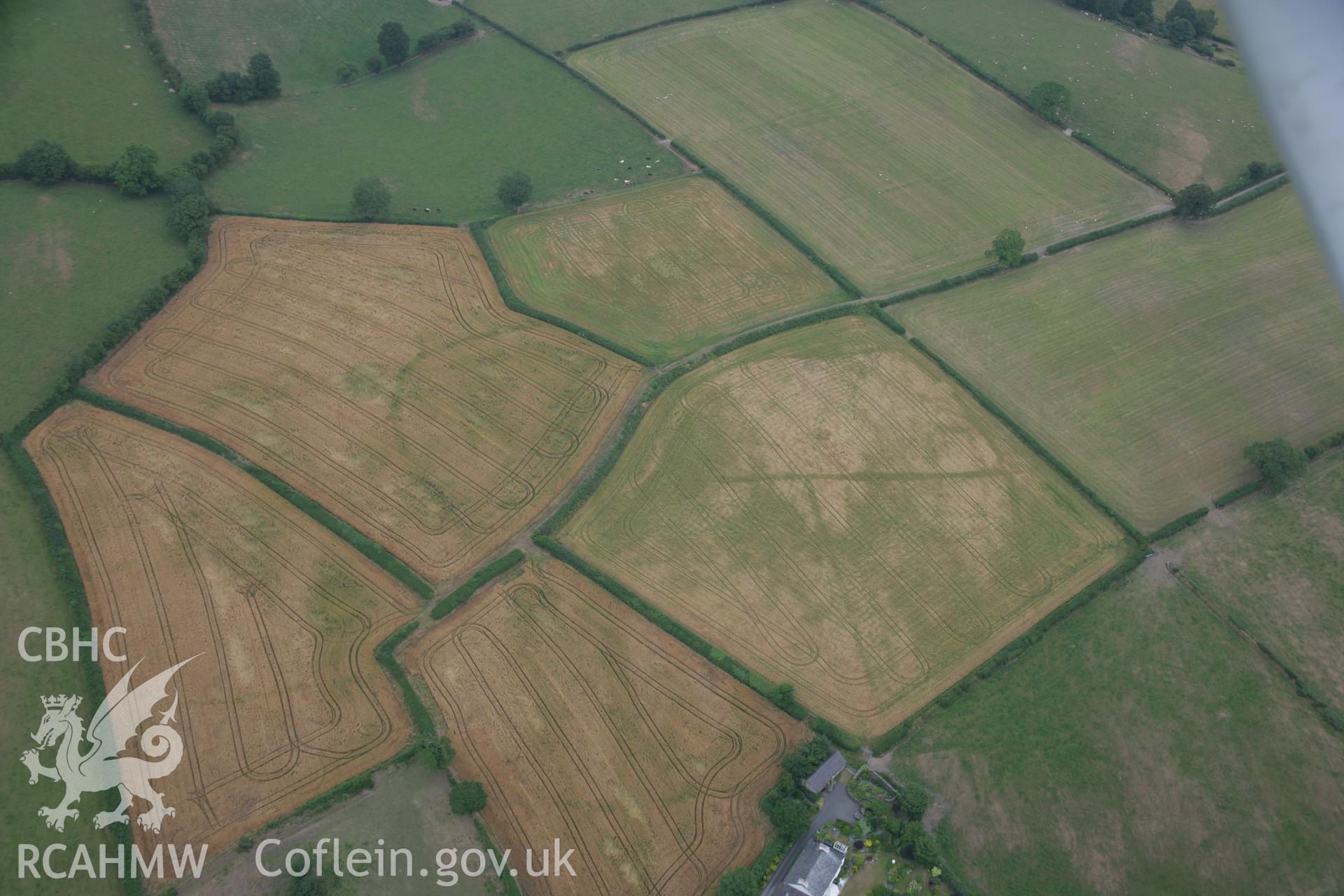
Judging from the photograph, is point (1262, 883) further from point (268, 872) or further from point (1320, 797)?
point (268, 872)

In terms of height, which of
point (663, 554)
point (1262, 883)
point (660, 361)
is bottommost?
point (1262, 883)

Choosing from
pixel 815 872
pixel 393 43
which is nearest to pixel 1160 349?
pixel 815 872

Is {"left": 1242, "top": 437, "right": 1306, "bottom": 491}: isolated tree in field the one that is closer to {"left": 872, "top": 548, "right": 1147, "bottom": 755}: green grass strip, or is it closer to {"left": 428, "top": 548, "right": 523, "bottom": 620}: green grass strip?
{"left": 872, "top": 548, "right": 1147, "bottom": 755}: green grass strip

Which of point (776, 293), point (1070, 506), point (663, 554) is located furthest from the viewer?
point (776, 293)

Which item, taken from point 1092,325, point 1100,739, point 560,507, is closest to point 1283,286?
point 1092,325

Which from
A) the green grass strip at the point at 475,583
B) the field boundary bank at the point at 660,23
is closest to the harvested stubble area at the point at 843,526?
the green grass strip at the point at 475,583

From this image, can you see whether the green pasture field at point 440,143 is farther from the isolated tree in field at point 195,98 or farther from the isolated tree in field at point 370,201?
the isolated tree in field at point 195,98

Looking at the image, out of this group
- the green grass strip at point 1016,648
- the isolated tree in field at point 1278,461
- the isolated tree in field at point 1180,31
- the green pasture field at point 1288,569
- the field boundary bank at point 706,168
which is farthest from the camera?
the isolated tree in field at point 1180,31
